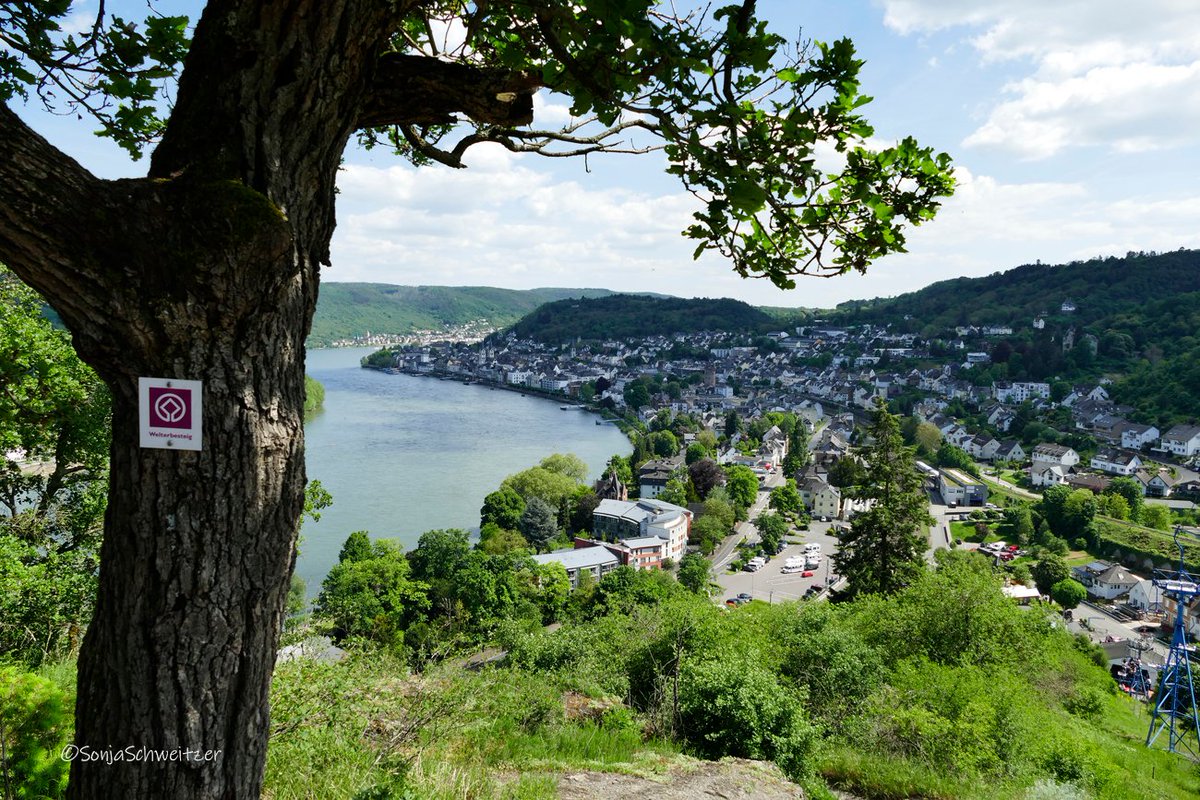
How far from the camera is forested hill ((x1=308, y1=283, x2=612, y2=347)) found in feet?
453

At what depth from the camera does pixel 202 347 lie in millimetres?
1248

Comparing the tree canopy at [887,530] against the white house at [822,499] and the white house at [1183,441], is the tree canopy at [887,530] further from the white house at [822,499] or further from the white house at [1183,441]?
the white house at [1183,441]

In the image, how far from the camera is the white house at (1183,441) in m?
44.5

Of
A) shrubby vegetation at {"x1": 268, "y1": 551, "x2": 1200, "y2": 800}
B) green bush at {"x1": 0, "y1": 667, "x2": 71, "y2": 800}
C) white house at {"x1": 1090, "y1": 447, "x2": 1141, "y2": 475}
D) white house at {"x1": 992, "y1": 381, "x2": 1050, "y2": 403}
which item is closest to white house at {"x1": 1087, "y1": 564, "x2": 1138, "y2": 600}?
white house at {"x1": 1090, "y1": 447, "x2": 1141, "y2": 475}

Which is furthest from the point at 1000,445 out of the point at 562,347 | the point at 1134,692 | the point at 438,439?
the point at 562,347

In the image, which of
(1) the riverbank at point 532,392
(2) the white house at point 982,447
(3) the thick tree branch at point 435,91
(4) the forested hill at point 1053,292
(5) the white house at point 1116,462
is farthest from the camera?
(4) the forested hill at point 1053,292

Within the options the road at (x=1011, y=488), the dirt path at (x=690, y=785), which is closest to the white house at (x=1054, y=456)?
the road at (x=1011, y=488)

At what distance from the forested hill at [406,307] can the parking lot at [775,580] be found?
4210 inches

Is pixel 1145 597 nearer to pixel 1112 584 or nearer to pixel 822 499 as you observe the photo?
pixel 1112 584

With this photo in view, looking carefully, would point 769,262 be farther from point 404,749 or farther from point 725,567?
point 725,567

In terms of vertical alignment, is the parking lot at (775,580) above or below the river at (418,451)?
below

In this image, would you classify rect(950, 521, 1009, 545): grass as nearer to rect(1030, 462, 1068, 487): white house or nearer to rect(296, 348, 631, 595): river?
rect(1030, 462, 1068, 487): white house

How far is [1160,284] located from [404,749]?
8978 centimetres

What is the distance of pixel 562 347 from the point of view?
101m
